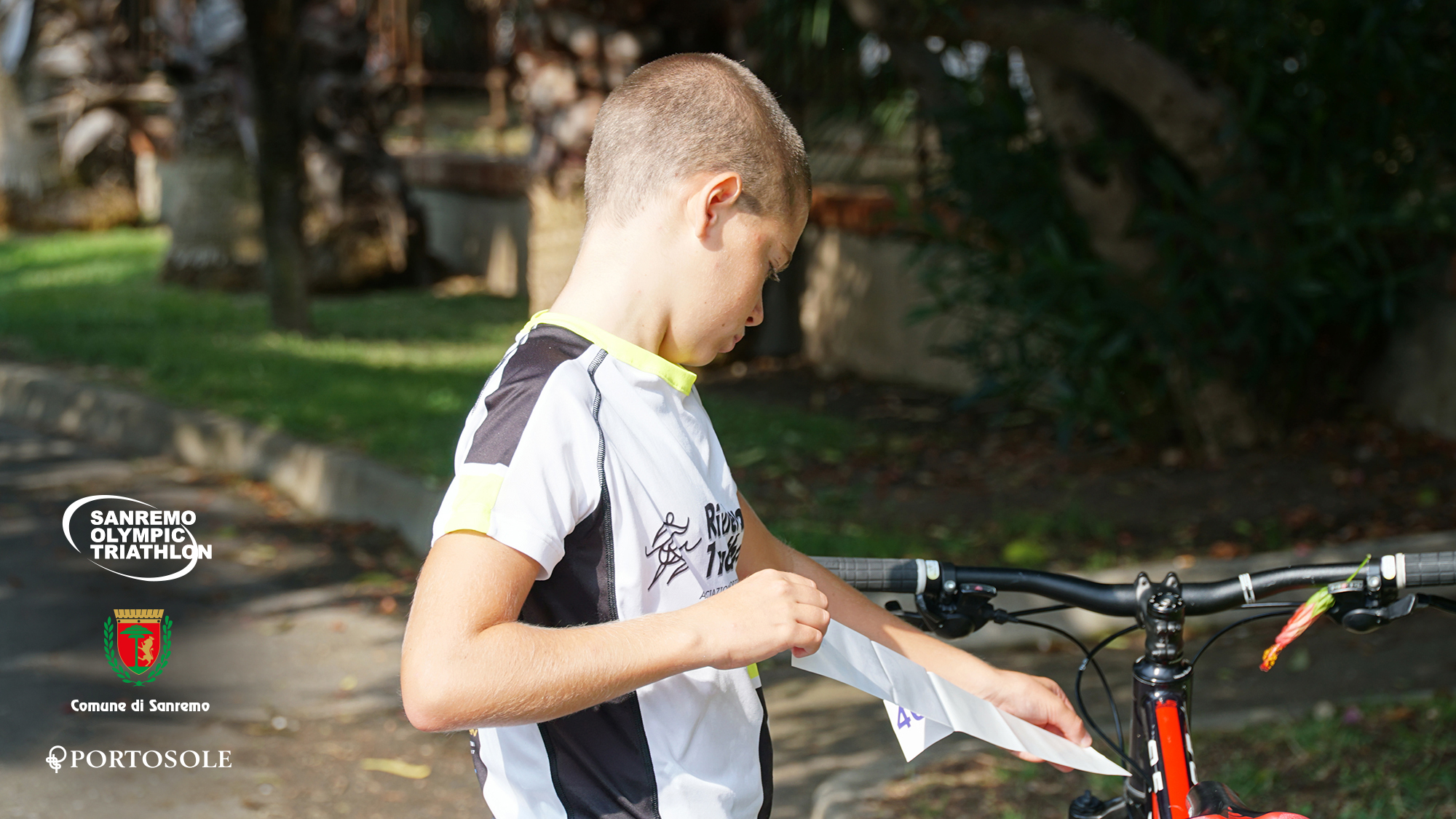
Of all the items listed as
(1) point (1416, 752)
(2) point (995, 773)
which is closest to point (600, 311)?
(2) point (995, 773)

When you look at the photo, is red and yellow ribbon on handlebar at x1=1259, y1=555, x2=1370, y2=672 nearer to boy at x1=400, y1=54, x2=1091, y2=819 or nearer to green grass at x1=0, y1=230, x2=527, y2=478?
boy at x1=400, y1=54, x2=1091, y2=819

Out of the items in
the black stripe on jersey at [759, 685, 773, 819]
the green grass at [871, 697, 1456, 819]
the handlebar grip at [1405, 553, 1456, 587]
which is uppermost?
the handlebar grip at [1405, 553, 1456, 587]

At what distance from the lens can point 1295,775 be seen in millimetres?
3451

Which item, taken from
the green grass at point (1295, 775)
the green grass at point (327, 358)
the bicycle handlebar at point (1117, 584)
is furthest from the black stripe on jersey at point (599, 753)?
the green grass at point (327, 358)

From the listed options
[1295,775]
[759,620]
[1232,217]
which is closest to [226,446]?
[1232,217]

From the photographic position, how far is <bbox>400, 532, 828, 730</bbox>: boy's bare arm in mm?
1274

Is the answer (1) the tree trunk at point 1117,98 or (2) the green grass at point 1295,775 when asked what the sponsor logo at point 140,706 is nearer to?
(2) the green grass at point 1295,775

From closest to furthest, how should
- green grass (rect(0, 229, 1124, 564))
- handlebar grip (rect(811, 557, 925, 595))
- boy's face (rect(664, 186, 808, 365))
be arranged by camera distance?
boy's face (rect(664, 186, 808, 365)) → handlebar grip (rect(811, 557, 925, 595)) → green grass (rect(0, 229, 1124, 564))

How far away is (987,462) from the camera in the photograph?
21.2 feet

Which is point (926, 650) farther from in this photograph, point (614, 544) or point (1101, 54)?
point (1101, 54)

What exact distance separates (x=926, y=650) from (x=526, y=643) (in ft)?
2.38

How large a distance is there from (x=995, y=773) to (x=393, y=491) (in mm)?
3091

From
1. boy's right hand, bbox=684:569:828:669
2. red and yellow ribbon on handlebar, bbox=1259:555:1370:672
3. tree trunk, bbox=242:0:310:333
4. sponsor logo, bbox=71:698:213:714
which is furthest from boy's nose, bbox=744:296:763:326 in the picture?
tree trunk, bbox=242:0:310:333

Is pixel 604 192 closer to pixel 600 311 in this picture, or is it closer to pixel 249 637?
pixel 600 311
